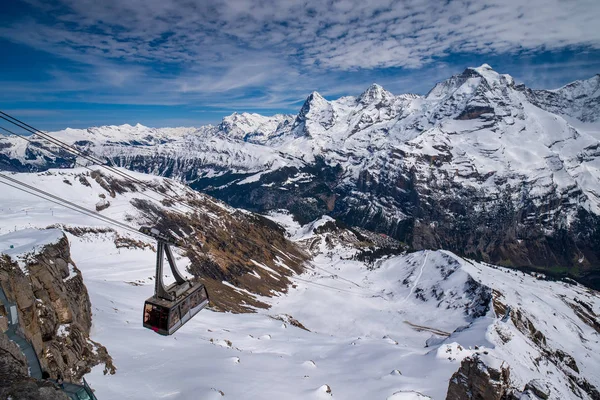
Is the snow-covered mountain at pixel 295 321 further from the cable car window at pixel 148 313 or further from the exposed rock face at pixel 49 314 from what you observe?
the cable car window at pixel 148 313

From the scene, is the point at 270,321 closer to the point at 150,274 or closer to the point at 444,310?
the point at 150,274

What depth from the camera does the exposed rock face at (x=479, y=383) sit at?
29969 mm

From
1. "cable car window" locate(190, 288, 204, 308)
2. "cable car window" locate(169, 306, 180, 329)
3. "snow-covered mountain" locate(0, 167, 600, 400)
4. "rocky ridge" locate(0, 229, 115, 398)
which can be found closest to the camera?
"rocky ridge" locate(0, 229, 115, 398)

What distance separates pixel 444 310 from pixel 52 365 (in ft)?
418

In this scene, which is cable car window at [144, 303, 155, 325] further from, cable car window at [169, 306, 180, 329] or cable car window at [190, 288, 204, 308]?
cable car window at [190, 288, 204, 308]

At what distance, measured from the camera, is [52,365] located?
A: 748 inches

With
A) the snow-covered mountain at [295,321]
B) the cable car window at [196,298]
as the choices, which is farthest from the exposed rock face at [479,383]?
the cable car window at [196,298]

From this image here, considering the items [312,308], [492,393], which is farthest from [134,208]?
[492,393]

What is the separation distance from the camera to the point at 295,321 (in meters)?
84.9

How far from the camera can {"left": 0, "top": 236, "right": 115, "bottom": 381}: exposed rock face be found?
1878 cm

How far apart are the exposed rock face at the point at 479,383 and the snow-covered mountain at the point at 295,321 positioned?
112mm

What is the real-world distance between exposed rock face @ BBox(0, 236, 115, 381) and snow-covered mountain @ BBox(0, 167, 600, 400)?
1.74 ft

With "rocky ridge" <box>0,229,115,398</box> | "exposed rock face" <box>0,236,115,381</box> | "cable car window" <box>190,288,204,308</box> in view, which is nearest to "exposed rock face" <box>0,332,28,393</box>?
"rocky ridge" <box>0,229,115,398</box>

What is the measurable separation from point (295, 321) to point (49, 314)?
230 ft
